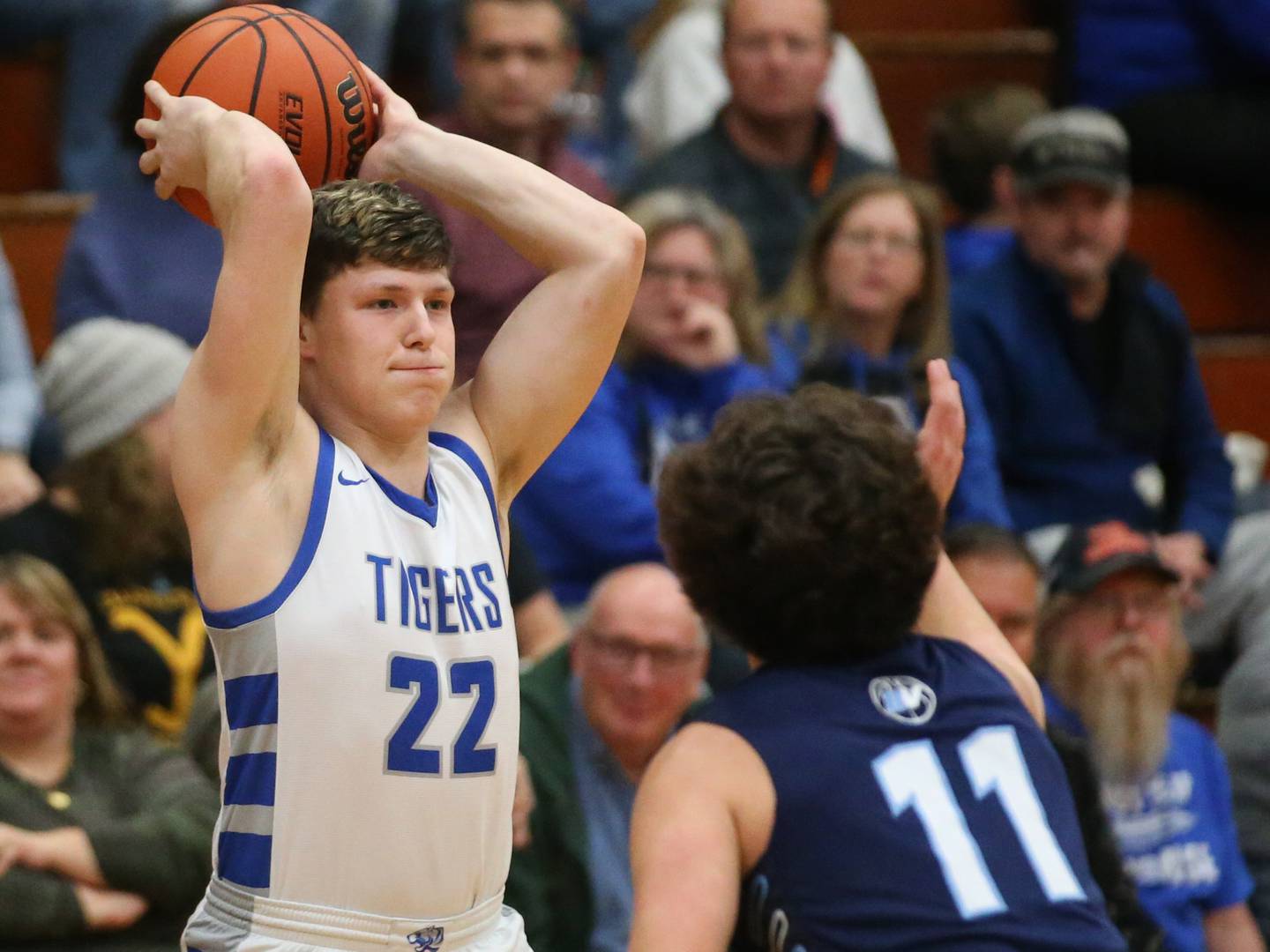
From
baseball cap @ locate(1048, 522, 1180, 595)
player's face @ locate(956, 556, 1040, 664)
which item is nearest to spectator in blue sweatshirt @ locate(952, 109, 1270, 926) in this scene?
baseball cap @ locate(1048, 522, 1180, 595)

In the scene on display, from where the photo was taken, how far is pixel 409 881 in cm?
266

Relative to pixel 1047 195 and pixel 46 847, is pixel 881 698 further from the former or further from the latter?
pixel 1047 195

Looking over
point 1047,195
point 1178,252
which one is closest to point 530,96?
point 1047,195

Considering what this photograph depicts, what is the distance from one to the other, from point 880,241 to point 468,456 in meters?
3.13

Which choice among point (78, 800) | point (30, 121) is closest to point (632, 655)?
point (78, 800)

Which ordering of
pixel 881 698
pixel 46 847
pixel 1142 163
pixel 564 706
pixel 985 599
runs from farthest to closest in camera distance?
1. pixel 1142 163
2. pixel 985 599
3. pixel 564 706
4. pixel 46 847
5. pixel 881 698

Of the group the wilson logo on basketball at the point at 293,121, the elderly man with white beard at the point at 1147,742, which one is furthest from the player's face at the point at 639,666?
the wilson logo on basketball at the point at 293,121

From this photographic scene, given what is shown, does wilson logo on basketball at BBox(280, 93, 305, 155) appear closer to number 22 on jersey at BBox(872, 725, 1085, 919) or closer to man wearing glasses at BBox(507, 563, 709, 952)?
number 22 on jersey at BBox(872, 725, 1085, 919)

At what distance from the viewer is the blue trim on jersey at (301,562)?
2596 millimetres

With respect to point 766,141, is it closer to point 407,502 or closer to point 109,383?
point 109,383

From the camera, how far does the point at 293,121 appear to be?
116 inches

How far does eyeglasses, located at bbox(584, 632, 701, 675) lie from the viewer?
4562 millimetres

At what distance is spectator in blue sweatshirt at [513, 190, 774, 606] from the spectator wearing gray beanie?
101cm

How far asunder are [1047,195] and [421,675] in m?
4.15
